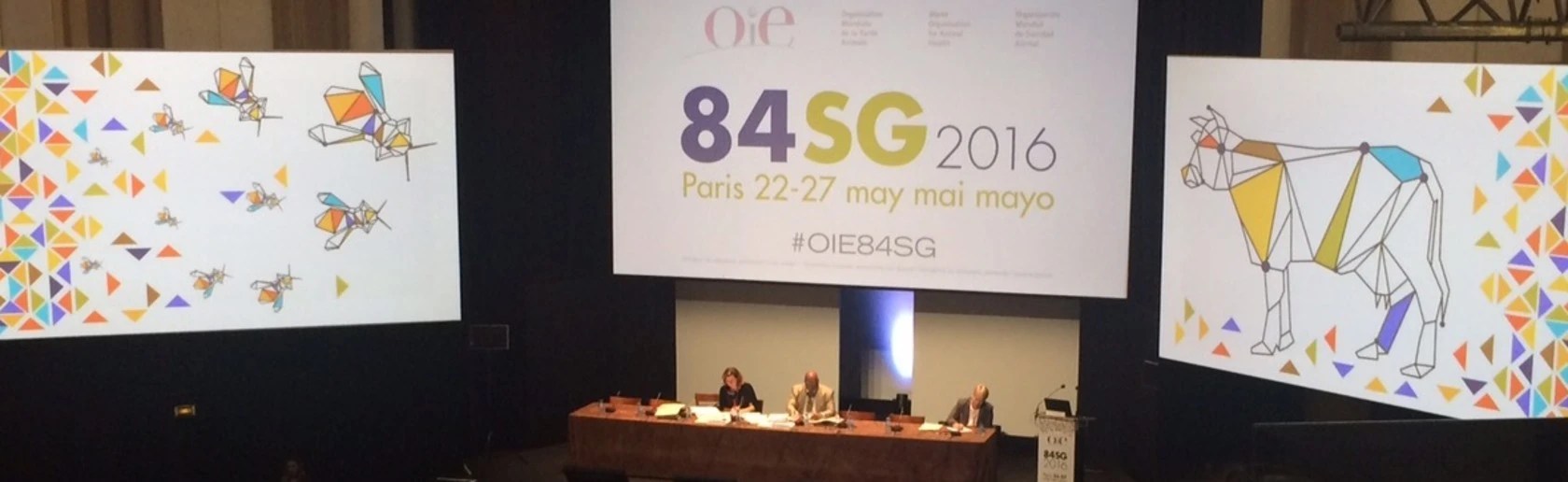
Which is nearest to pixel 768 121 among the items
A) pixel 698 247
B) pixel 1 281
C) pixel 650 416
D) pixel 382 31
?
pixel 698 247

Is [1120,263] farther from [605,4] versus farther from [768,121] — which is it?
[605,4]

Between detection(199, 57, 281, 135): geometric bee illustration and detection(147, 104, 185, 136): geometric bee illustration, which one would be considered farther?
detection(199, 57, 281, 135): geometric bee illustration

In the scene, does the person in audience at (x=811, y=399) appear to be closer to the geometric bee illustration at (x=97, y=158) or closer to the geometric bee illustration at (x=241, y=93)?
the geometric bee illustration at (x=241, y=93)

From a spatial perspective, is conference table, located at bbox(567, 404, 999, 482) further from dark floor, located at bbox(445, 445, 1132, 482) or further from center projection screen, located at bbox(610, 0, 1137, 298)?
center projection screen, located at bbox(610, 0, 1137, 298)

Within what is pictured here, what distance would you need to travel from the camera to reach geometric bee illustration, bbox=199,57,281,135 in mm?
8656

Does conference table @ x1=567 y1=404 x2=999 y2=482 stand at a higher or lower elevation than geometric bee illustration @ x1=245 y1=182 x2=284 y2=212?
lower

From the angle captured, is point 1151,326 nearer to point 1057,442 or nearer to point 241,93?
point 1057,442

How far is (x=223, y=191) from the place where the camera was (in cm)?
873

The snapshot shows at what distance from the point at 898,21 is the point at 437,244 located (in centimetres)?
325

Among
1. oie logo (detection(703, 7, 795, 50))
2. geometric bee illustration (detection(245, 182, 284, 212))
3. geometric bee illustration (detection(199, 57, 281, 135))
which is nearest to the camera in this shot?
geometric bee illustration (detection(199, 57, 281, 135))

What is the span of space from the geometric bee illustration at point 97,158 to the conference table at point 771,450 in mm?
3172

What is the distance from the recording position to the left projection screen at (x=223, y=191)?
833cm

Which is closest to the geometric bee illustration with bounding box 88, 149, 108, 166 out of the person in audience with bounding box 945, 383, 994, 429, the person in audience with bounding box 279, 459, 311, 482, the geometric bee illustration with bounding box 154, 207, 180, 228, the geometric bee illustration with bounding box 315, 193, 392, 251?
the geometric bee illustration with bounding box 154, 207, 180, 228

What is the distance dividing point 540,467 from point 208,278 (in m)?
2.61
